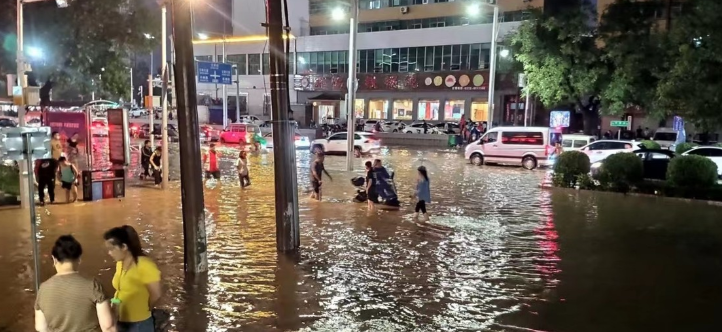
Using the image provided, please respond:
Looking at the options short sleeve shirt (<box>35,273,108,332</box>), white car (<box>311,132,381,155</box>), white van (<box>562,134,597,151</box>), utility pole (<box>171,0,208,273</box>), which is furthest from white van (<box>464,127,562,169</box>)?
short sleeve shirt (<box>35,273,108,332</box>)

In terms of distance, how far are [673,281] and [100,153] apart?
30753mm

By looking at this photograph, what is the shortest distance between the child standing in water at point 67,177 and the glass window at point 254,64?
5713cm

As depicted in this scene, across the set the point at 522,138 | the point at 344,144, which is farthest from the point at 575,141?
the point at 344,144

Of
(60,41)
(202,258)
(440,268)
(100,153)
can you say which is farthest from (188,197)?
(100,153)

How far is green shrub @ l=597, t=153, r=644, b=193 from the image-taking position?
19.2 metres

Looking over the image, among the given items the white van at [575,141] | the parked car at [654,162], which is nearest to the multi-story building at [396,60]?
the white van at [575,141]

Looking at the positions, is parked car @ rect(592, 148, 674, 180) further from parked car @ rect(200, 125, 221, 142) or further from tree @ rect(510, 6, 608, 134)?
parked car @ rect(200, 125, 221, 142)

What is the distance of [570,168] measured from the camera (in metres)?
20.4

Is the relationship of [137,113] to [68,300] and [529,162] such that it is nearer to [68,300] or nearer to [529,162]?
[529,162]

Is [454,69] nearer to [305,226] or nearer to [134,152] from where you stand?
[134,152]

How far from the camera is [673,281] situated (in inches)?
360

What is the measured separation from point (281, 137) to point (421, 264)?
325 centimetres

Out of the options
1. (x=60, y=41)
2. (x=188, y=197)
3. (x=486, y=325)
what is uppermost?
(x=60, y=41)

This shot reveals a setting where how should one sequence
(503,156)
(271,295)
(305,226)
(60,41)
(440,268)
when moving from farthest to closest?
(503,156) → (60,41) → (305,226) → (440,268) → (271,295)
